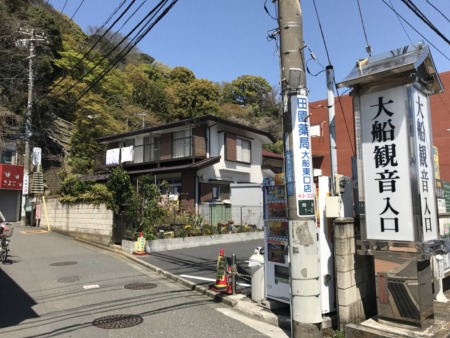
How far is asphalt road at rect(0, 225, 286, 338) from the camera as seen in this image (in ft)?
19.6

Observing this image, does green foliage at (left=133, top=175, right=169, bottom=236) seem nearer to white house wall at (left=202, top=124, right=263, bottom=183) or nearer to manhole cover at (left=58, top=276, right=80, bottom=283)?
manhole cover at (left=58, top=276, right=80, bottom=283)

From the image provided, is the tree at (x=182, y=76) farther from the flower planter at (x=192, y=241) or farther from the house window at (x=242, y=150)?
the flower planter at (x=192, y=241)

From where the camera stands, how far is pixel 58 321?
21.2ft

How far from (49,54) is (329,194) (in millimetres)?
36900

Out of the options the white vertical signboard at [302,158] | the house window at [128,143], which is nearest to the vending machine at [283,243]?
the white vertical signboard at [302,158]

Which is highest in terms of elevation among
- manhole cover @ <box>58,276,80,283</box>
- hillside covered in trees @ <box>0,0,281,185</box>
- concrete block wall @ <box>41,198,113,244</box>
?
hillside covered in trees @ <box>0,0,281,185</box>

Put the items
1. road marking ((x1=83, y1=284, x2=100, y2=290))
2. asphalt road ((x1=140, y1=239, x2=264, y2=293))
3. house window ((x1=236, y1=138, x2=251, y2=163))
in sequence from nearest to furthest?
road marking ((x1=83, y1=284, x2=100, y2=290))
asphalt road ((x1=140, y1=239, x2=264, y2=293))
house window ((x1=236, y1=138, x2=251, y2=163))

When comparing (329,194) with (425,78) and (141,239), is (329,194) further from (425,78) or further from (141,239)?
(141,239)

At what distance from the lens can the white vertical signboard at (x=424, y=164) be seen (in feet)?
17.4

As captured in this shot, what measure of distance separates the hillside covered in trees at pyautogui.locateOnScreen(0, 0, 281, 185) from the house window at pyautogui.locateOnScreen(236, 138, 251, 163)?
950 cm

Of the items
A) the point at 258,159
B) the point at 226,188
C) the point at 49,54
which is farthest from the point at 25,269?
the point at 49,54

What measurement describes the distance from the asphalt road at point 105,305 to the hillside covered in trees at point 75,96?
51.4 feet

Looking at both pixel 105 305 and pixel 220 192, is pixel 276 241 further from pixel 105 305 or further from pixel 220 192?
pixel 220 192

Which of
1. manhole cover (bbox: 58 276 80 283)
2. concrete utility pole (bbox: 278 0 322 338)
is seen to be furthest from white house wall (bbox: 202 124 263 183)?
concrete utility pole (bbox: 278 0 322 338)
